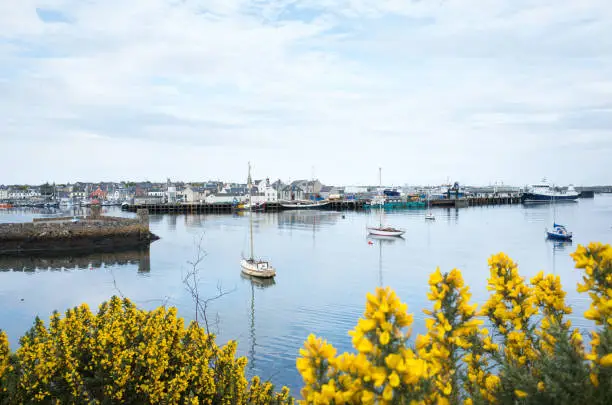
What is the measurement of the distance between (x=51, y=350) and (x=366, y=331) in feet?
16.3

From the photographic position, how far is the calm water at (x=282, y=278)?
68.0ft

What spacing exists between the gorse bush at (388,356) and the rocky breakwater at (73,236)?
4404 cm

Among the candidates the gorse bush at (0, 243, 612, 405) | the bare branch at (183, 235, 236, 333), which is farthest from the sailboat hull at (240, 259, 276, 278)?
the gorse bush at (0, 243, 612, 405)

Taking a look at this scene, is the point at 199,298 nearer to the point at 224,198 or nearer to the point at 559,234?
the point at 559,234

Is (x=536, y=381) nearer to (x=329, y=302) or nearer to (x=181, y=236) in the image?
(x=329, y=302)

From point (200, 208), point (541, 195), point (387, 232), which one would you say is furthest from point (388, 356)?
point (541, 195)

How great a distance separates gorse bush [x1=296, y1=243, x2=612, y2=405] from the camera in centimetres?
227

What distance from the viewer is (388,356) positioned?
220 centimetres

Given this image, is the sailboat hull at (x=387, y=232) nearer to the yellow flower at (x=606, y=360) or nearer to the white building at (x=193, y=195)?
the yellow flower at (x=606, y=360)

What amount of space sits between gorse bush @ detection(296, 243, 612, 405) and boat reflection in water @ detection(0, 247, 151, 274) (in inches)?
1361

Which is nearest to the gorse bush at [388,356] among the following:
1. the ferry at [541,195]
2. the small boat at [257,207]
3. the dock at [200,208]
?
the small boat at [257,207]

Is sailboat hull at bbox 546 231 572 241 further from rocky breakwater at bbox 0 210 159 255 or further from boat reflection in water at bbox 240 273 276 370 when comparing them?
rocky breakwater at bbox 0 210 159 255

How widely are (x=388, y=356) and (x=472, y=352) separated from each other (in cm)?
198

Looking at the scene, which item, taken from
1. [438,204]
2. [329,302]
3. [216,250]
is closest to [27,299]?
[329,302]
